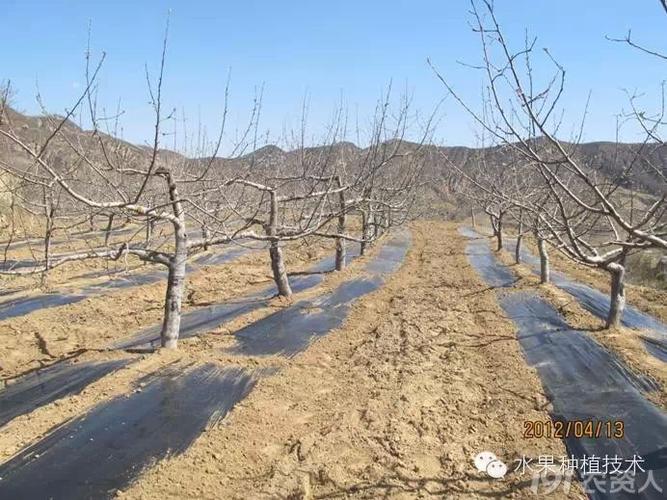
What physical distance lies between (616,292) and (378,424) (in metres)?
4.47

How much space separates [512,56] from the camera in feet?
7.59

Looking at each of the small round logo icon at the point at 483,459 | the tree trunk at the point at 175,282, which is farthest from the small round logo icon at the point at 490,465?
the tree trunk at the point at 175,282

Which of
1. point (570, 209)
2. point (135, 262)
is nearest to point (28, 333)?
point (135, 262)

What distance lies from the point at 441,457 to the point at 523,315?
16.0 ft

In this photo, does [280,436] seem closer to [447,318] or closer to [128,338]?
[128,338]

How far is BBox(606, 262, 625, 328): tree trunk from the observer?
21.9ft

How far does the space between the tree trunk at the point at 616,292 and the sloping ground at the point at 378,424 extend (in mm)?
1409

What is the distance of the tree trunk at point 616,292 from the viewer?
6686mm

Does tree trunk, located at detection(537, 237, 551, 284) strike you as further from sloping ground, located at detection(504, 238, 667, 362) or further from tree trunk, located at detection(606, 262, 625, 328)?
tree trunk, located at detection(606, 262, 625, 328)

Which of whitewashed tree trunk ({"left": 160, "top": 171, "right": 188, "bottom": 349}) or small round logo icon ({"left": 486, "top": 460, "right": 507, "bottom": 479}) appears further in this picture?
whitewashed tree trunk ({"left": 160, "top": 171, "right": 188, "bottom": 349})

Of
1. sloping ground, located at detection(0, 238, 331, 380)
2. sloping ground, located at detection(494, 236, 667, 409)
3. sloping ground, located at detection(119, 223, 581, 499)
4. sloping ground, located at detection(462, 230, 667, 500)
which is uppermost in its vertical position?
sloping ground, located at detection(494, 236, 667, 409)

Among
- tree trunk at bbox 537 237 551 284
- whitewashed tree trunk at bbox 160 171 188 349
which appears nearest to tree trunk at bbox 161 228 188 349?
whitewashed tree trunk at bbox 160 171 188 349

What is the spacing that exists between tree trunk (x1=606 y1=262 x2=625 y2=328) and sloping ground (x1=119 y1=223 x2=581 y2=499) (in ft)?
4.62

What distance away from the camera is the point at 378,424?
167 inches
